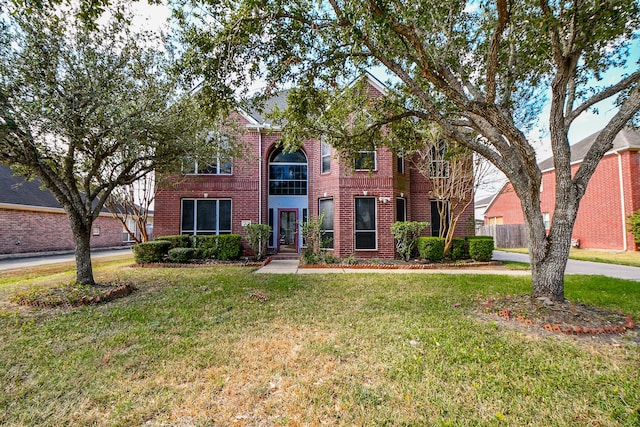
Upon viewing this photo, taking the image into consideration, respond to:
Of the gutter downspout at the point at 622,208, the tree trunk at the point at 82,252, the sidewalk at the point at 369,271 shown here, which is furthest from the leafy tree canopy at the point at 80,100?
the gutter downspout at the point at 622,208

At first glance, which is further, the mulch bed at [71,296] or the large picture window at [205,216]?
the large picture window at [205,216]

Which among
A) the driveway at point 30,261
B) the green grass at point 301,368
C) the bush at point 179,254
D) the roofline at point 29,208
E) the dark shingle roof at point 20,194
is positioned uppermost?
the dark shingle roof at point 20,194

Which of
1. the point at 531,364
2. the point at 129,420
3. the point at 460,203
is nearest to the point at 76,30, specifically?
the point at 129,420

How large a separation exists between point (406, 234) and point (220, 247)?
7.05 m

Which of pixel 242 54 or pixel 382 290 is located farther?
pixel 382 290

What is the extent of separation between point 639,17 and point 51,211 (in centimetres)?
2504

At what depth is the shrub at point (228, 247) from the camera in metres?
10.9

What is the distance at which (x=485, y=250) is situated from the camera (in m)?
10.8

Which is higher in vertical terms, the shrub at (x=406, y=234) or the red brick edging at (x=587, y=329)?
the shrub at (x=406, y=234)

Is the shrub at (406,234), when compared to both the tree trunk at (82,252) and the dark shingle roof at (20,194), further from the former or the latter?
the dark shingle roof at (20,194)

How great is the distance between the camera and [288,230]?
1352cm

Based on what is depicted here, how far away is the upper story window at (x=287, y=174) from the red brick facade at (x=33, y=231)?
13955 millimetres

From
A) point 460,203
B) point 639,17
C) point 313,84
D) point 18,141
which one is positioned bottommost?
point 460,203

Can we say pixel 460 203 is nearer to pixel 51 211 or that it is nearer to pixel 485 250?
pixel 485 250
